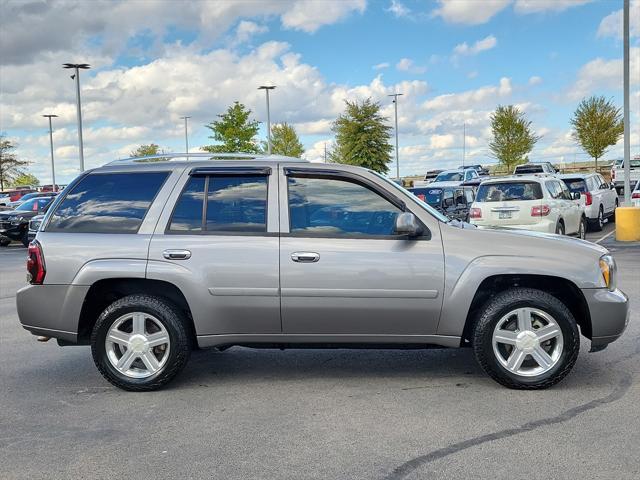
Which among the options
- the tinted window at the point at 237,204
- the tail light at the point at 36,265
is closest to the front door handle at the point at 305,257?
the tinted window at the point at 237,204

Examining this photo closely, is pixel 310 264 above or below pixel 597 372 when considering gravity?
above

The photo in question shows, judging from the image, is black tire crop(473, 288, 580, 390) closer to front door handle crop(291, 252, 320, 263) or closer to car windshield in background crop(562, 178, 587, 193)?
front door handle crop(291, 252, 320, 263)

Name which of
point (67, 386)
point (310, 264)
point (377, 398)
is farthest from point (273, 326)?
point (67, 386)

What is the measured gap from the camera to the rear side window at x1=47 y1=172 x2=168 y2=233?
5.53 m

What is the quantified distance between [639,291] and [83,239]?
7475mm

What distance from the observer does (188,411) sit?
5.01 metres

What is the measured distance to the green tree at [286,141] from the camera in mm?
61906

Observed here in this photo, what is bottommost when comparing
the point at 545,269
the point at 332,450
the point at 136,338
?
the point at 332,450

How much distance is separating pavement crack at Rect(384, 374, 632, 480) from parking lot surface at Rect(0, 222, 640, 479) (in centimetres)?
1

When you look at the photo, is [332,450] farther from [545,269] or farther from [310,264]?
[545,269]

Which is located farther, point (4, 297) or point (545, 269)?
point (4, 297)

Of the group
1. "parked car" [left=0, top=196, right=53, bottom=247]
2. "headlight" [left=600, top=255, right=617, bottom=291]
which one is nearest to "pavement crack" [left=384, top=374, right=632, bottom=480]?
"headlight" [left=600, top=255, right=617, bottom=291]

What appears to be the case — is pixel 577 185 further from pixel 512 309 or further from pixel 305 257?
pixel 305 257

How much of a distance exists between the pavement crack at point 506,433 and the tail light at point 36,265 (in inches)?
125
